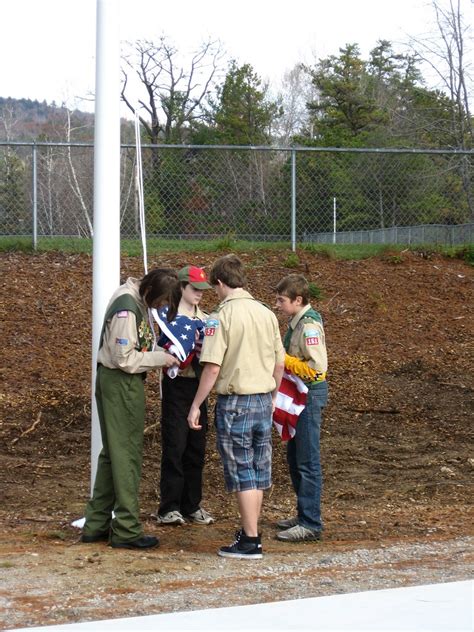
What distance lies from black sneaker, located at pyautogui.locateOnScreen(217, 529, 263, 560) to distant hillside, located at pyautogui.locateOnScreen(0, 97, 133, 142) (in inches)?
1253

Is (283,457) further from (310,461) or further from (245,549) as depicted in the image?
(245,549)

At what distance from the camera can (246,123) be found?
3956 centimetres

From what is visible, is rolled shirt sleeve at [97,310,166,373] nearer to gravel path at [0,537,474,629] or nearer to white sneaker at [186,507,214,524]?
gravel path at [0,537,474,629]

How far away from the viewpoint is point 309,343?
6410 mm

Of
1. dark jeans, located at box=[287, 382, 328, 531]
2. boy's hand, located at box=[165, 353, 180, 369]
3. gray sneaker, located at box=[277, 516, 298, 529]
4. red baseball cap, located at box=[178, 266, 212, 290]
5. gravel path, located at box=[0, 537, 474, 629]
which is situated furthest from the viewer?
gray sneaker, located at box=[277, 516, 298, 529]

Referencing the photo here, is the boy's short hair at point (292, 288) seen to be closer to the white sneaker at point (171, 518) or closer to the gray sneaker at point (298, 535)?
the gray sneaker at point (298, 535)

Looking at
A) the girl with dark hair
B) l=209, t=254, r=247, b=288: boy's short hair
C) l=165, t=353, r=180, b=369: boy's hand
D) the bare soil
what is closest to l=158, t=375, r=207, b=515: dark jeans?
the girl with dark hair

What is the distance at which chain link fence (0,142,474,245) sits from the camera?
14969 mm

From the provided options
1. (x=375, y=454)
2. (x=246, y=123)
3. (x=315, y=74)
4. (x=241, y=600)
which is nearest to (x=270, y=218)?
(x=375, y=454)

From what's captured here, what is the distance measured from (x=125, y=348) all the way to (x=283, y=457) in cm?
371

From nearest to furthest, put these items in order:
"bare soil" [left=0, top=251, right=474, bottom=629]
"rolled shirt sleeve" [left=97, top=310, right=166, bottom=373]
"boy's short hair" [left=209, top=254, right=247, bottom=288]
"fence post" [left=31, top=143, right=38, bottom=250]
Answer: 1. "bare soil" [left=0, top=251, right=474, bottom=629]
2. "rolled shirt sleeve" [left=97, top=310, right=166, bottom=373]
3. "boy's short hair" [left=209, top=254, right=247, bottom=288]
4. "fence post" [left=31, top=143, right=38, bottom=250]

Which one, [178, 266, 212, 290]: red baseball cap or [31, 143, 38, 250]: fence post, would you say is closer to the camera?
[178, 266, 212, 290]: red baseball cap

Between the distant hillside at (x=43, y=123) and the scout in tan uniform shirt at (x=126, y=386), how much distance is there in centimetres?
3116

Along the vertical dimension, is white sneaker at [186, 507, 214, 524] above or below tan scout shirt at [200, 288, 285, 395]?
below
